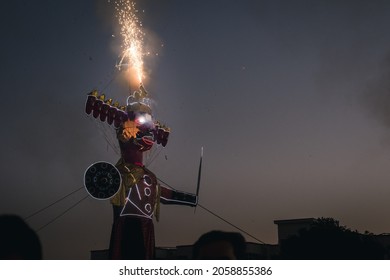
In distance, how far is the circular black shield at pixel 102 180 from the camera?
791 centimetres

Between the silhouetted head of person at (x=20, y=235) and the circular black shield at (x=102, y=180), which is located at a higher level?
the circular black shield at (x=102, y=180)

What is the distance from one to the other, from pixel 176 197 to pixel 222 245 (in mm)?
6786

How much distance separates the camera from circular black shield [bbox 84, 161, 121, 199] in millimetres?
7910

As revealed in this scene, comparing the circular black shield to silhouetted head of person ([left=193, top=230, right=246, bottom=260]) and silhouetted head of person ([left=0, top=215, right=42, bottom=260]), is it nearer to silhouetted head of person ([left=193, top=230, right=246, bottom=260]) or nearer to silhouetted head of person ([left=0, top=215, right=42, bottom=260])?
silhouetted head of person ([left=193, top=230, right=246, bottom=260])

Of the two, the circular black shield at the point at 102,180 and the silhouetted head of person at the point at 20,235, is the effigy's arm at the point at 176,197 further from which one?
the silhouetted head of person at the point at 20,235

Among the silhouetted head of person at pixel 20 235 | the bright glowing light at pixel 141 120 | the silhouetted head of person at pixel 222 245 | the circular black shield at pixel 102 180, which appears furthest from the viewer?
the bright glowing light at pixel 141 120

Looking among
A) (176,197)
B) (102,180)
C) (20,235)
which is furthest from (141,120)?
(20,235)

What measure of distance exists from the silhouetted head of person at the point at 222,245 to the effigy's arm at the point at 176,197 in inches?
259

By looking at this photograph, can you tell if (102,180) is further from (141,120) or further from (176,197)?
(176,197)

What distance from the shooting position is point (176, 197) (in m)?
9.48

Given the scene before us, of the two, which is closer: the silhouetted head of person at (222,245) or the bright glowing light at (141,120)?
the silhouetted head of person at (222,245)

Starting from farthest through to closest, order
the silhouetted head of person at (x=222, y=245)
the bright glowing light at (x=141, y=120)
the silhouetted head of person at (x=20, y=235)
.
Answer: the bright glowing light at (x=141, y=120)
the silhouetted head of person at (x=222, y=245)
the silhouetted head of person at (x=20, y=235)

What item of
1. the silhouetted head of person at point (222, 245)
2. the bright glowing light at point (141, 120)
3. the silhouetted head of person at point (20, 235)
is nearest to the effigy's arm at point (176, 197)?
the bright glowing light at point (141, 120)
